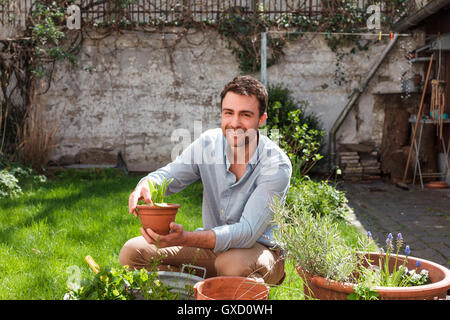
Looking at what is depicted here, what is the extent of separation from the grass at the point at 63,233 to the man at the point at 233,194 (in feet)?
0.77

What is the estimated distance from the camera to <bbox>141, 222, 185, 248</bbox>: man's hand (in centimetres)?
201

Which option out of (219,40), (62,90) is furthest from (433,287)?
(62,90)

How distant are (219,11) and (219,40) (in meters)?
0.48

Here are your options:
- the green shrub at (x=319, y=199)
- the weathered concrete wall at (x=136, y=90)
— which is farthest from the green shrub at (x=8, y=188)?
the green shrub at (x=319, y=199)

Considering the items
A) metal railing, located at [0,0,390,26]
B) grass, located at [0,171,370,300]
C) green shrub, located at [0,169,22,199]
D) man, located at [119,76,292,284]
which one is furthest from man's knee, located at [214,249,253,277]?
metal railing, located at [0,0,390,26]

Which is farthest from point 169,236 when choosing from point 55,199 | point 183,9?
A: point 183,9

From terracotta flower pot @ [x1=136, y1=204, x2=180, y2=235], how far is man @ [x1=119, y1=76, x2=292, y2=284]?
42mm

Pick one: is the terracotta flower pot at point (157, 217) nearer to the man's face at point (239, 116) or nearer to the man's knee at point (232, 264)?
the man's knee at point (232, 264)

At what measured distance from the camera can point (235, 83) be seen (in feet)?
7.83

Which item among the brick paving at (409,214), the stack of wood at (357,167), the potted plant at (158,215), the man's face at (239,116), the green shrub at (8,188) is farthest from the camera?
the stack of wood at (357,167)

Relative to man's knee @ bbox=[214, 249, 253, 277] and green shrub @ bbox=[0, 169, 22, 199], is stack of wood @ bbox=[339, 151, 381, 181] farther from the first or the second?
man's knee @ bbox=[214, 249, 253, 277]

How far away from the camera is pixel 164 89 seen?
8.37 metres

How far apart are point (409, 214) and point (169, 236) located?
4.02 metres

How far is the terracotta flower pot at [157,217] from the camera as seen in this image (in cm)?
198
